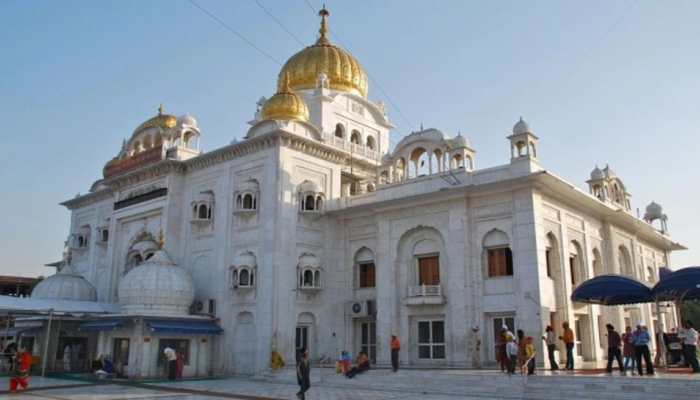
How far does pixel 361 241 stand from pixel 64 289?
47.6 feet

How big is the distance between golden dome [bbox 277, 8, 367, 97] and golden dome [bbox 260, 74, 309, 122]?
4.74 metres

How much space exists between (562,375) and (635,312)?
13596 mm

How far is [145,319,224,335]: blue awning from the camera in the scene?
2208 cm

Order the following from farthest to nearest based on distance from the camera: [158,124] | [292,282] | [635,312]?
1. [158,124]
2. [635,312]
3. [292,282]

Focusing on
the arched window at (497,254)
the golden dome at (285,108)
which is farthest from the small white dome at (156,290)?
the arched window at (497,254)

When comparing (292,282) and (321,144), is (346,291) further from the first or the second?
(321,144)

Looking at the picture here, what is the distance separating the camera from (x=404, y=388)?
17703mm

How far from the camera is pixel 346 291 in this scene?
83.3ft

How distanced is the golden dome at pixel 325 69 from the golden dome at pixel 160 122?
6.25 m

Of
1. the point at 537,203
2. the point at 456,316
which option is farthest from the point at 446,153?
the point at 456,316

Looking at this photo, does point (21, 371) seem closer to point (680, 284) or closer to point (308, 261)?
point (308, 261)

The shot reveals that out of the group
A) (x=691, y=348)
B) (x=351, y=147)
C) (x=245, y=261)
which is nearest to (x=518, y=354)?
(x=691, y=348)

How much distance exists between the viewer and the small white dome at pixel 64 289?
91.8 feet

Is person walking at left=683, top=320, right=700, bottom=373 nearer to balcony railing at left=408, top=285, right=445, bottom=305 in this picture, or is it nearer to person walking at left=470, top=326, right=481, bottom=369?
person walking at left=470, top=326, right=481, bottom=369
